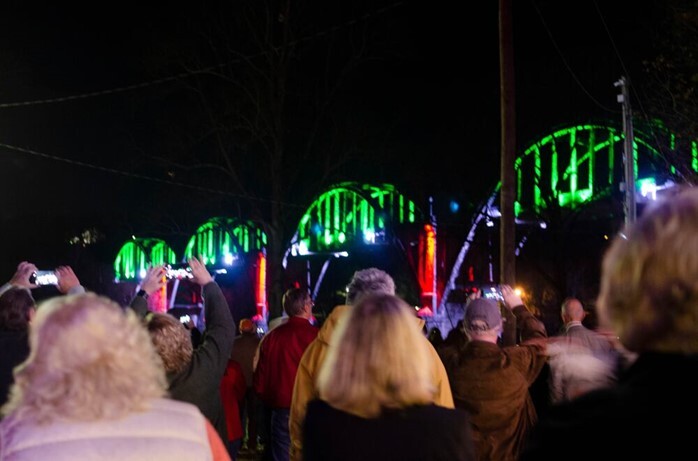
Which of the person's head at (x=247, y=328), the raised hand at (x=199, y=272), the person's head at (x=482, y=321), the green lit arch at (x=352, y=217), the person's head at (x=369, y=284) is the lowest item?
the person's head at (x=247, y=328)

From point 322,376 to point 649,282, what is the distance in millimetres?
1847

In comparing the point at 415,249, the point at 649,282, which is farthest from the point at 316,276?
the point at 649,282

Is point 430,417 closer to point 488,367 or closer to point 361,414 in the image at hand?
point 361,414

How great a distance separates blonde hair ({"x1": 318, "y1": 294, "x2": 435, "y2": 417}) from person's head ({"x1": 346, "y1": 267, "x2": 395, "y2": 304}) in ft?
5.90

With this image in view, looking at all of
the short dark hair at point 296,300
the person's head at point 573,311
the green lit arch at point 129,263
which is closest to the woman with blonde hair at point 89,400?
the short dark hair at point 296,300

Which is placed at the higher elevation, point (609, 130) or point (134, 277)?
point (609, 130)

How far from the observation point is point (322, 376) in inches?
128

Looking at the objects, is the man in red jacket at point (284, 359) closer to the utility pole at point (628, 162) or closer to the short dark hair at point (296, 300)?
the short dark hair at point (296, 300)

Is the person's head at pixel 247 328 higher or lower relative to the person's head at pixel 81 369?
lower

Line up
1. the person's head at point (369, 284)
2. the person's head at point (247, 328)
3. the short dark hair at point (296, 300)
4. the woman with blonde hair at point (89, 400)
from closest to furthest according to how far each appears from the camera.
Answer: the woman with blonde hair at point (89, 400)
the person's head at point (369, 284)
the short dark hair at point (296, 300)
the person's head at point (247, 328)

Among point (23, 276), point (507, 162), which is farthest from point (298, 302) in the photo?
point (507, 162)

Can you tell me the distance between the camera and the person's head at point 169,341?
431 cm

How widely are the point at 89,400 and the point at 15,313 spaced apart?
2.92 metres

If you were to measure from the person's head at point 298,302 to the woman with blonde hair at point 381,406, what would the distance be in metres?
4.03
